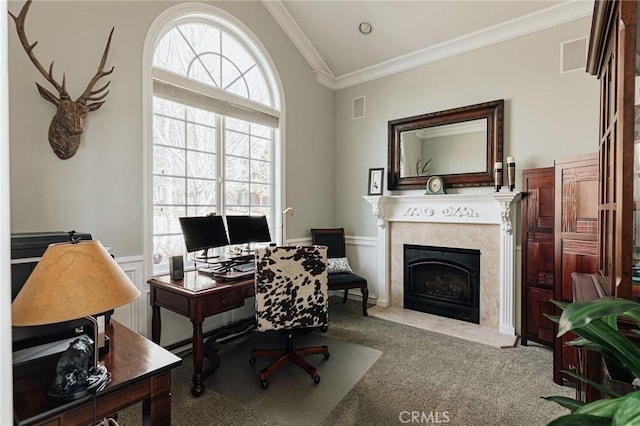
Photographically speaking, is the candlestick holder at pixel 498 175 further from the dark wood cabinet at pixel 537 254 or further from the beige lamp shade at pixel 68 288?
the beige lamp shade at pixel 68 288

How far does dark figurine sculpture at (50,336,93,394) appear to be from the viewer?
104cm

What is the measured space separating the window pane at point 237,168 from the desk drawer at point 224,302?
1.36 meters

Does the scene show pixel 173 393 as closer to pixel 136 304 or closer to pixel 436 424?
pixel 136 304

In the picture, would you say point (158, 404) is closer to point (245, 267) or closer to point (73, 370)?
point (73, 370)

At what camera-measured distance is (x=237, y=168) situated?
3.42 m

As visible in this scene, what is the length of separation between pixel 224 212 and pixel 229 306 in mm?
1164

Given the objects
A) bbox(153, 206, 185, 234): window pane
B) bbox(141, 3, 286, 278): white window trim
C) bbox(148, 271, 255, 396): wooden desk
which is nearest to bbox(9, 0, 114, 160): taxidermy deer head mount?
bbox(141, 3, 286, 278): white window trim

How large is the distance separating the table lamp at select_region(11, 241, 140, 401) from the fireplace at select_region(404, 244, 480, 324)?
342 cm

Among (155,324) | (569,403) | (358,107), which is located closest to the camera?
(569,403)

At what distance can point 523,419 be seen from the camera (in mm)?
1906

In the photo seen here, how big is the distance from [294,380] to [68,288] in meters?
1.86

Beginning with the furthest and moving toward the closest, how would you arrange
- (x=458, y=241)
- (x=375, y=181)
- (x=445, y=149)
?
1. (x=375, y=181)
2. (x=445, y=149)
3. (x=458, y=241)

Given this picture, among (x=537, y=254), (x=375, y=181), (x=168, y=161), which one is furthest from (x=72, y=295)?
Result: (x=375, y=181)

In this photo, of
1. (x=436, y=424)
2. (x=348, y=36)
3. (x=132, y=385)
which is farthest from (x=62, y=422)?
(x=348, y=36)
